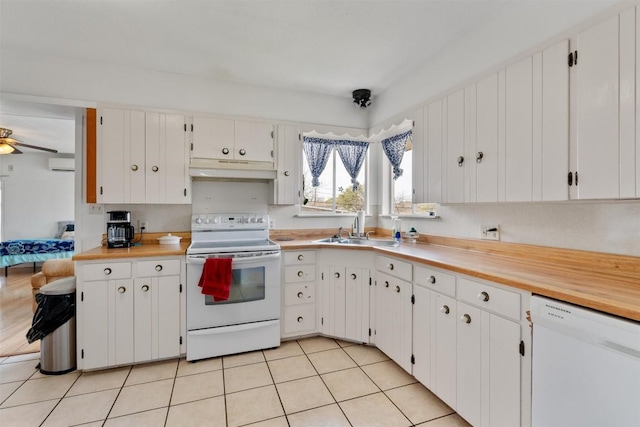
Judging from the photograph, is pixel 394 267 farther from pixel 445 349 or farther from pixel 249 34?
pixel 249 34

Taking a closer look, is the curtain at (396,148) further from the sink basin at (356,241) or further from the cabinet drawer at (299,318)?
the cabinet drawer at (299,318)

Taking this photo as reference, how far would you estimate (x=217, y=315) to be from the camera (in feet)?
8.19

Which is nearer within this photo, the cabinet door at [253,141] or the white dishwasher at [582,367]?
the white dishwasher at [582,367]

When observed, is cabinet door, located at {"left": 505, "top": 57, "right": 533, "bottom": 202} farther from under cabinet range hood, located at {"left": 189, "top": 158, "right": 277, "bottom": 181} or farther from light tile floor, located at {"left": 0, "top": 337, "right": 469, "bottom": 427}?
under cabinet range hood, located at {"left": 189, "top": 158, "right": 277, "bottom": 181}

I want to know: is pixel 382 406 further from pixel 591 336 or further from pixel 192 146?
pixel 192 146

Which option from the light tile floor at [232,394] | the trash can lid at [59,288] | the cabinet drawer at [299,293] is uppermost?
the trash can lid at [59,288]

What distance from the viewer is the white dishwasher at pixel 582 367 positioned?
3.32 feet

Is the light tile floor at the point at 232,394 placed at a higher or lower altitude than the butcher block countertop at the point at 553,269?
lower

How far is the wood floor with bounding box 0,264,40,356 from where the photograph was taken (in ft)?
8.79

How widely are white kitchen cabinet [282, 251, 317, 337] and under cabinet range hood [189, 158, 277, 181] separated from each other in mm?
851

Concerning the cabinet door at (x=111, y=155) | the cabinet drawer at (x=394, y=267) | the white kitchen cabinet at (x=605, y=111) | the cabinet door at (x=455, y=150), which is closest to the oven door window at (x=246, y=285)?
the cabinet drawer at (x=394, y=267)

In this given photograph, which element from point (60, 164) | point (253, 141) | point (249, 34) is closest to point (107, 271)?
point (253, 141)

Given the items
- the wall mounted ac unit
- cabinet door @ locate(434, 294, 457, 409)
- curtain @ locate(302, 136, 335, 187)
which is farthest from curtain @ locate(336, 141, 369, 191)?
the wall mounted ac unit

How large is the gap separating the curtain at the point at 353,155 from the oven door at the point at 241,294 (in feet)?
4.91
